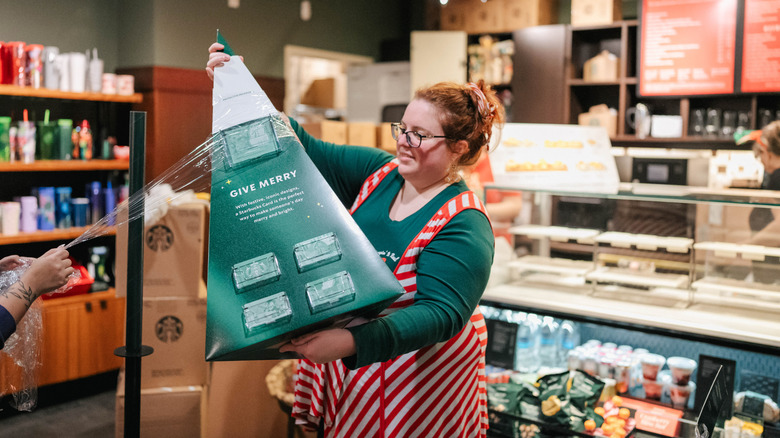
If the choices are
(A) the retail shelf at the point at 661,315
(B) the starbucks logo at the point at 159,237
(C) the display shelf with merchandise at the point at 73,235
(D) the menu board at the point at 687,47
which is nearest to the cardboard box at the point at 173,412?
(B) the starbucks logo at the point at 159,237

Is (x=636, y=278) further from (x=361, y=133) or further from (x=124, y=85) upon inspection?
(x=124, y=85)

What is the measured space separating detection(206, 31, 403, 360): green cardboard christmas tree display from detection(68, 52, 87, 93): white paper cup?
10.9ft

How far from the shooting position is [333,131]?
4266mm

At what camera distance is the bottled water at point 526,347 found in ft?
8.71

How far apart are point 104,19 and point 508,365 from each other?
143 inches

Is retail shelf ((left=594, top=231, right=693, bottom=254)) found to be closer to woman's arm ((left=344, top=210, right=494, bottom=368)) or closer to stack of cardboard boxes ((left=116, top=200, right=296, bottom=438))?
woman's arm ((left=344, top=210, right=494, bottom=368))

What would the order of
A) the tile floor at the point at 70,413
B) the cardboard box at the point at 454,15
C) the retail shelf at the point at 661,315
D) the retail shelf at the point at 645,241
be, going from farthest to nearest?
1. the cardboard box at the point at 454,15
2. the tile floor at the point at 70,413
3. the retail shelf at the point at 645,241
4. the retail shelf at the point at 661,315

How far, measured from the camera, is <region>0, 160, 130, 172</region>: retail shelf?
12.2 feet

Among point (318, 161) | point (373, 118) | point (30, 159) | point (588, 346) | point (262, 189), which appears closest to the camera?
point (262, 189)

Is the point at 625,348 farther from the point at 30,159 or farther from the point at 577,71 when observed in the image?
the point at 577,71

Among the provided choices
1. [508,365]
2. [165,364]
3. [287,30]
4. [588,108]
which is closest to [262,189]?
[508,365]

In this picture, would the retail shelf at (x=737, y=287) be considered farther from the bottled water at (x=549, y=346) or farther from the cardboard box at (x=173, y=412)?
the cardboard box at (x=173, y=412)

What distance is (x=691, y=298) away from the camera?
2402 mm

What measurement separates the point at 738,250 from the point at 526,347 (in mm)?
860
